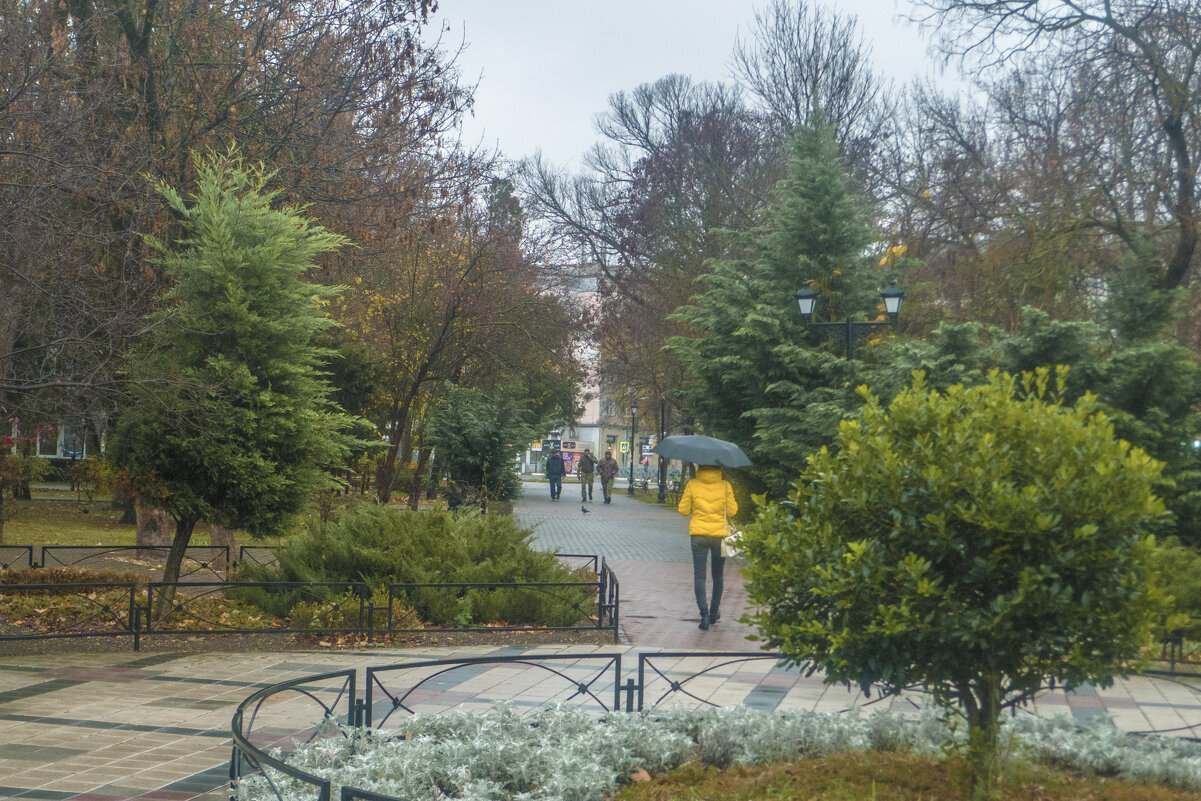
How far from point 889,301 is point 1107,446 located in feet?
43.5

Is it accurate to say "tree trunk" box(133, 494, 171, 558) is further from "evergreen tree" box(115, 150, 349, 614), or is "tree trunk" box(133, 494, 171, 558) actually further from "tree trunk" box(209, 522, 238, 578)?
"evergreen tree" box(115, 150, 349, 614)

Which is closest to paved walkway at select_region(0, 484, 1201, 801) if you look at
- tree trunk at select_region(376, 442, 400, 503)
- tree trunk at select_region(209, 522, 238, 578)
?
tree trunk at select_region(209, 522, 238, 578)

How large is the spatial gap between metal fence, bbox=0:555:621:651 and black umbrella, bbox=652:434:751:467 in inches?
59.8

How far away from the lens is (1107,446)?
435 cm

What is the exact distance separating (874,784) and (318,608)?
7238 mm

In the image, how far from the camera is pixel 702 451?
11867 mm

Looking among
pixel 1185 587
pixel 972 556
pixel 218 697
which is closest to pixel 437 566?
pixel 218 697

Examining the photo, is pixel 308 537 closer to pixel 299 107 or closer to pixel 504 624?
pixel 504 624

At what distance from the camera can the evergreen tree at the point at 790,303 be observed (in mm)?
21516

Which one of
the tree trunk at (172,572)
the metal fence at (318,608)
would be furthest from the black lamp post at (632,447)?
the tree trunk at (172,572)

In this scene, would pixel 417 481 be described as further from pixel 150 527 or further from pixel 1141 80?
pixel 1141 80

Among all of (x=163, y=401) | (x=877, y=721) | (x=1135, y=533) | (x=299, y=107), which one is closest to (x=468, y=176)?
(x=299, y=107)

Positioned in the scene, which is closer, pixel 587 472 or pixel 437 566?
pixel 437 566

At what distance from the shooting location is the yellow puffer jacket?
37.7ft
